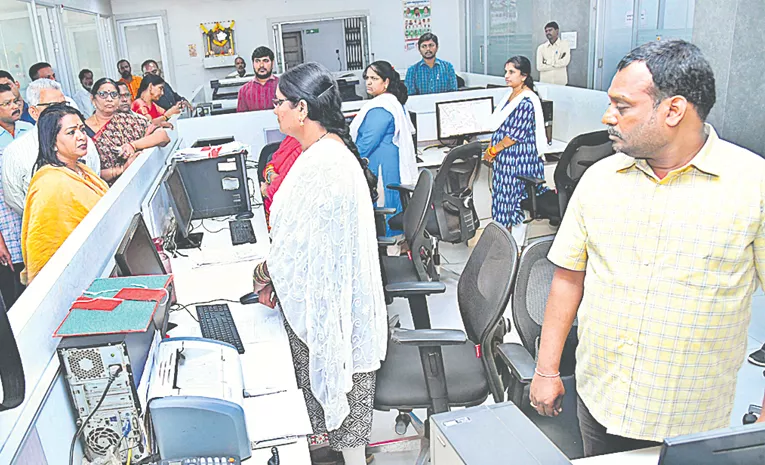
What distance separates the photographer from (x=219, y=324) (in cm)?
193

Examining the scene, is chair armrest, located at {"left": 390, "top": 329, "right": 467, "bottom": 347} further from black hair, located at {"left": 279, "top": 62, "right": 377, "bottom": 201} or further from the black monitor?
the black monitor

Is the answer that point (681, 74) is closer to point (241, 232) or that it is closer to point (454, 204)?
point (241, 232)

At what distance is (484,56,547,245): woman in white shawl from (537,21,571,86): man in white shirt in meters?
2.73

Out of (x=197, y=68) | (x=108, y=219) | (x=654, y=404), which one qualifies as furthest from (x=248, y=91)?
(x=197, y=68)

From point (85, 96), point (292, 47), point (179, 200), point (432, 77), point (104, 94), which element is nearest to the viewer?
point (179, 200)

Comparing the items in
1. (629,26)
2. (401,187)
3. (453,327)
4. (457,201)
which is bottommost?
(453,327)

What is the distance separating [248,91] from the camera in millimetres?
5020

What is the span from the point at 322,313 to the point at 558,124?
12.4 feet

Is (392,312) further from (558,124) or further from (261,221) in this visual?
(558,124)

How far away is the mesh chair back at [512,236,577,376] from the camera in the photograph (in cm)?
180

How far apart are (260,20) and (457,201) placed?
710 centimetres

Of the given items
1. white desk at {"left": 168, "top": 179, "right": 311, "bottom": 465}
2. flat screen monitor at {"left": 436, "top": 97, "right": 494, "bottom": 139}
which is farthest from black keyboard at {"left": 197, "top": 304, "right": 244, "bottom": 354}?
flat screen monitor at {"left": 436, "top": 97, "right": 494, "bottom": 139}

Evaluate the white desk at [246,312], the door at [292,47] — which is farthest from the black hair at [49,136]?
the door at [292,47]

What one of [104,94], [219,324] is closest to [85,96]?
[104,94]
